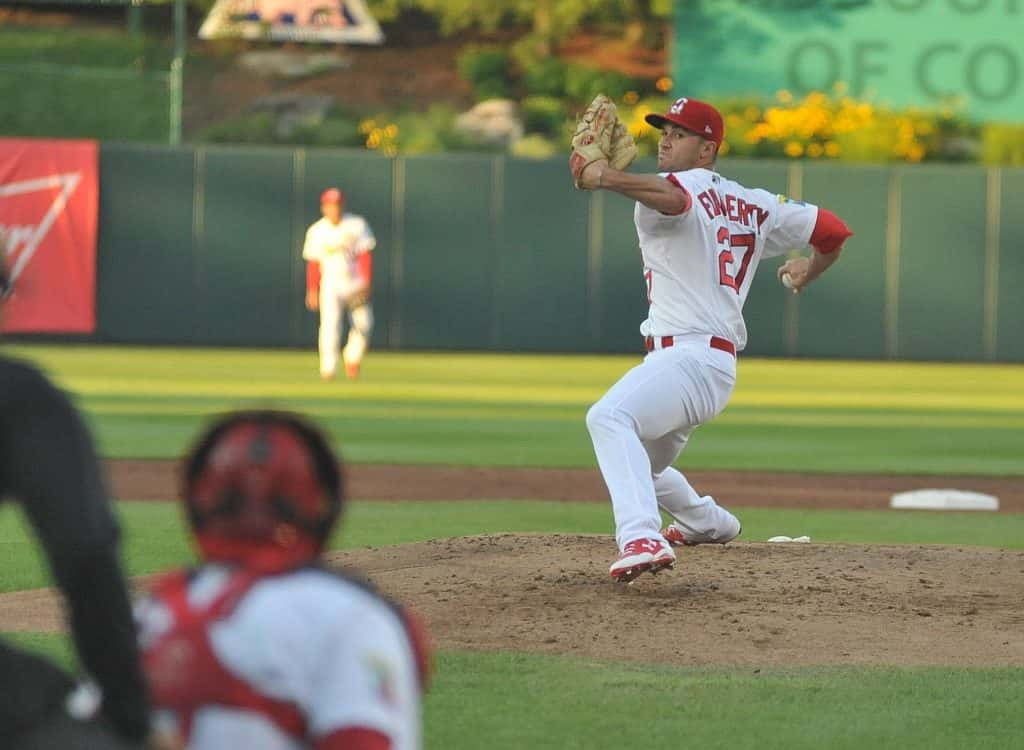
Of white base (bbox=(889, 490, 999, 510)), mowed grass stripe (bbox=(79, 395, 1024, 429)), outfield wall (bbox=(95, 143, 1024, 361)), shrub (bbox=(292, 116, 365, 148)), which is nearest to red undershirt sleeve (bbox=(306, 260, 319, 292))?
mowed grass stripe (bbox=(79, 395, 1024, 429))

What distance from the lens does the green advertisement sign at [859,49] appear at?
3167 cm

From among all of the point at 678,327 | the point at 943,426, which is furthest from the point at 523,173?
the point at 678,327

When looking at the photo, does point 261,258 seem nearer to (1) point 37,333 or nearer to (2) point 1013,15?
(1) point 37,333

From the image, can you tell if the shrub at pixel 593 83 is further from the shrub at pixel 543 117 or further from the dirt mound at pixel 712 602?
the dirt mound at pixel 712 602

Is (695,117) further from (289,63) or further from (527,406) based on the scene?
(289,63)

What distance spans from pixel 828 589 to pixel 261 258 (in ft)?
62.9

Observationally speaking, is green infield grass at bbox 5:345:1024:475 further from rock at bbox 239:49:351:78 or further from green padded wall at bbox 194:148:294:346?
rock at bbox 239:49:351:78

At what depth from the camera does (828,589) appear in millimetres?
7082

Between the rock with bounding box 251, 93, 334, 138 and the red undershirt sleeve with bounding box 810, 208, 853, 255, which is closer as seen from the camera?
the red undershirt sleeve with bounding box 810, 208, 853, 255

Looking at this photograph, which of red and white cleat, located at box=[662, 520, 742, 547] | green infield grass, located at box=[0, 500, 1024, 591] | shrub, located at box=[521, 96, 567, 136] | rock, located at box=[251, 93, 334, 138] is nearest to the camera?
red and white cleat, located at box=[662, 520, 742, 547]

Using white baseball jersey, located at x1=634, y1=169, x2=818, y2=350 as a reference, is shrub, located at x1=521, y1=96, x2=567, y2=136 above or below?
above

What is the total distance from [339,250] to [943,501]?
34.4ft

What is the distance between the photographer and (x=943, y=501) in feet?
36.0

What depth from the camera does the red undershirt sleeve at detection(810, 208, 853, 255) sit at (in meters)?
7.36
